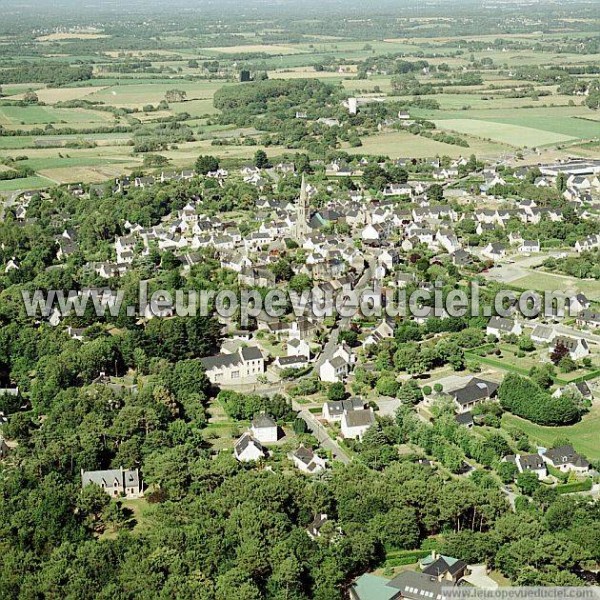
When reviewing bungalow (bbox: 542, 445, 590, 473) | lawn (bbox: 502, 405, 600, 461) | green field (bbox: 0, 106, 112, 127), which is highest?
green field (bbox: 0, 106, 112, 127)

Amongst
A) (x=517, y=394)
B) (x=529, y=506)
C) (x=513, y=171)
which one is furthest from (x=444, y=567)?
(x=513, y=171)

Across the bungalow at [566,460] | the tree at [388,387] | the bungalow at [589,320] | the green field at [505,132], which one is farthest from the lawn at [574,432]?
the green field at [505,132]

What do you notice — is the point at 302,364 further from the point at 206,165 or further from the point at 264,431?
the point at 206,165

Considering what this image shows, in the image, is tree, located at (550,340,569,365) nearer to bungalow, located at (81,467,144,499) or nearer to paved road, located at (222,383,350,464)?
paved road, located at (222,383,350,464)

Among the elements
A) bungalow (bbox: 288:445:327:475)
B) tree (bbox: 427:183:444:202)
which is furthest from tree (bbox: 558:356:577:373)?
tree (bbox: 427:183:444:202)

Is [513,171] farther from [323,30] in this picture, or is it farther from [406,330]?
[323,30]

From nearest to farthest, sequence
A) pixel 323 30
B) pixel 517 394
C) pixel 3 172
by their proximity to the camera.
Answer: pixel 517 394 → pixel 3 172 → pixel 323 30
